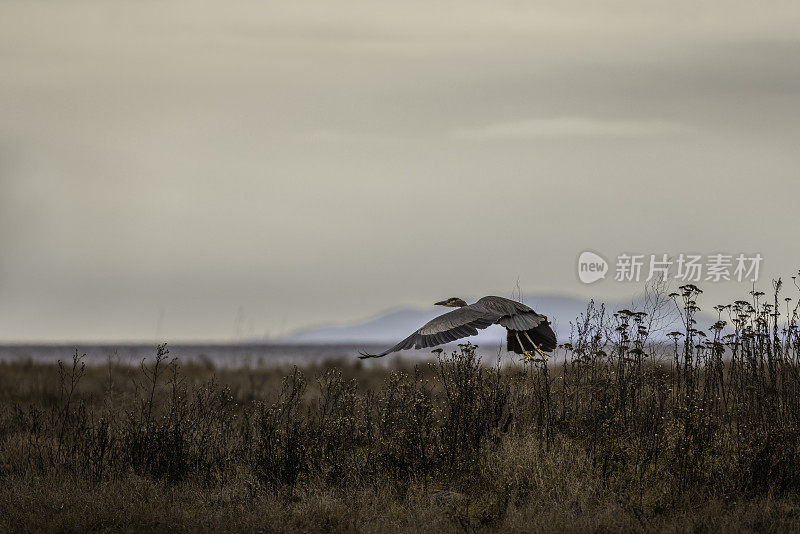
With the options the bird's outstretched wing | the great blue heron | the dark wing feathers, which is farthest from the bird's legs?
the bird's outstretched wing

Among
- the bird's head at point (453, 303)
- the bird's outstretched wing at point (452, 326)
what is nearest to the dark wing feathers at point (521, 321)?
the bird's outstretched wing at point (452, 326)

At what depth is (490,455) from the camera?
31.7 feet

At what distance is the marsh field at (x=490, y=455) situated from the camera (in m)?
8.41

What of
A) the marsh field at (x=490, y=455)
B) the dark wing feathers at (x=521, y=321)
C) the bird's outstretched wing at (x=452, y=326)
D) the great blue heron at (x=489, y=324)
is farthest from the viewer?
the dark wing feathers at (x=521, y=321)

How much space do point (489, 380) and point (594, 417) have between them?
1.34 meters

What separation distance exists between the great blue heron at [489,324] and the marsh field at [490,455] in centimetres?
28

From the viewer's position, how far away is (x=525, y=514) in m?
8.30

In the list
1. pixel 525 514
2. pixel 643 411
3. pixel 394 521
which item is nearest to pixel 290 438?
pixel 394 521

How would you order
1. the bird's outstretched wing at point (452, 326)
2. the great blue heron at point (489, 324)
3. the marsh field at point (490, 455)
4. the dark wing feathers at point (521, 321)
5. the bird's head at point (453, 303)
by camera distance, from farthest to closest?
the bird's head at point (453, 303)
the dark wing feathers at point (521, 321)
the great blue heron at point (489, 324)
the bird's outstretched wing at point (452, 326)
the marsh field at point (490, 455)

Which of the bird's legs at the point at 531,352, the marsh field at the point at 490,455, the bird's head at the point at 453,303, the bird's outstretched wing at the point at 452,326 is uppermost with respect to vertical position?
the bird's head at the point at 453,303

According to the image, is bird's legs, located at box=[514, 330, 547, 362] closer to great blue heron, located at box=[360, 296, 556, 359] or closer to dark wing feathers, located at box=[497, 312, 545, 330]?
great blue heron, located at box=[360, 296, 556, 359]

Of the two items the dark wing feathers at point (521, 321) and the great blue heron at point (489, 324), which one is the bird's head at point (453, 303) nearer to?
the great blue heron at point (489, 324)

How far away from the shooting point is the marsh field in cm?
841

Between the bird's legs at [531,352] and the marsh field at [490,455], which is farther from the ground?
the bird's legs at [531,352]
